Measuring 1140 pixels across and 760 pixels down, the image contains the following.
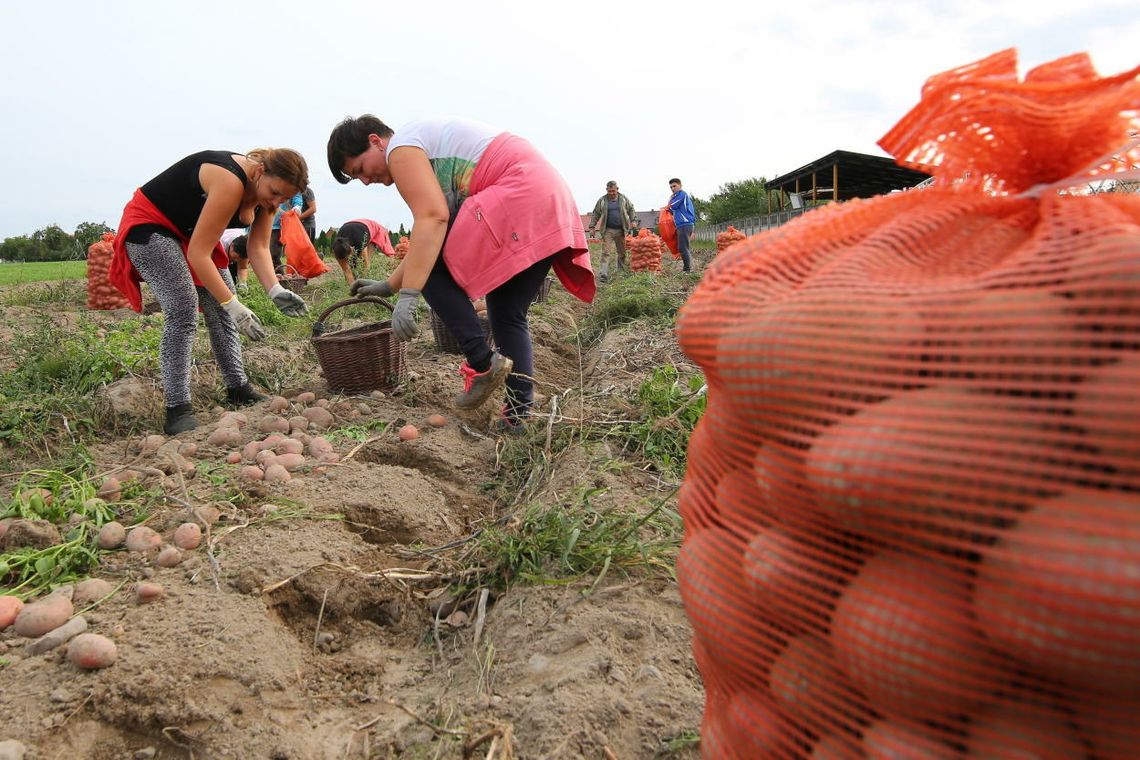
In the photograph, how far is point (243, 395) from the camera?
13.3 ft

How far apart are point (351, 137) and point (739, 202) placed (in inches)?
1675

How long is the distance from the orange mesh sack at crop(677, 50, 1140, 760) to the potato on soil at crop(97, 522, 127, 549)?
1.90 m

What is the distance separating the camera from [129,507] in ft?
8.09

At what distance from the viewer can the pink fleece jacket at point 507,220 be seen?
2.92m

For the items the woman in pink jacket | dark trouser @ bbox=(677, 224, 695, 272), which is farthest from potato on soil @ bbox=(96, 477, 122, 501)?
dark trouser @ bbox=(677, 224, 695, 272)

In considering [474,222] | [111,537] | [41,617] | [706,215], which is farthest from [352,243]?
[706,215]

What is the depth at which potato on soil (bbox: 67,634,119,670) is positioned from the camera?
64.5 inches

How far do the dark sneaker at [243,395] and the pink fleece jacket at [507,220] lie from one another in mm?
1699

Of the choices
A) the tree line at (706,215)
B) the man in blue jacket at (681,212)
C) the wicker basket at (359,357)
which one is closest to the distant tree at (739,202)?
the tree line at (706,215)

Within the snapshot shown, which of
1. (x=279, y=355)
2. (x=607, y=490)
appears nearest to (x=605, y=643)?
(x=607, y=490)

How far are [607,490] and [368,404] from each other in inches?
75.6

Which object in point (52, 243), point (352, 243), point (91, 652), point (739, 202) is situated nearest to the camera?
point (91, 652)

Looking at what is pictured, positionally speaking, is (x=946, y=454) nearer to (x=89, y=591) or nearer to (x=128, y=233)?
(x=89, y=591)

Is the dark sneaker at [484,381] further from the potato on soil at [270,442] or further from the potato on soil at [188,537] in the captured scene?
the potato on soil at [188,537]
